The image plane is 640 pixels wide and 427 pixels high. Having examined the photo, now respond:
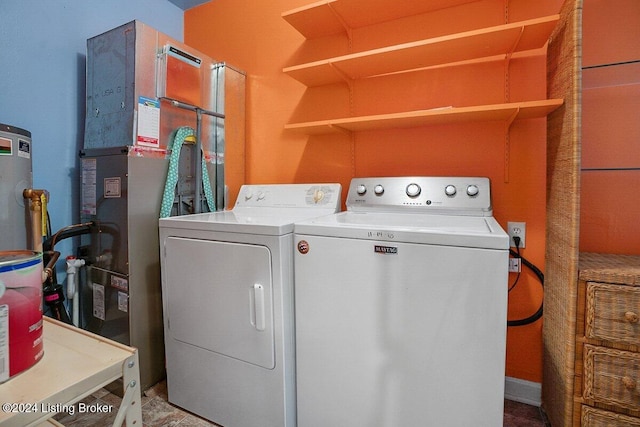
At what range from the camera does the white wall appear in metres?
1.71

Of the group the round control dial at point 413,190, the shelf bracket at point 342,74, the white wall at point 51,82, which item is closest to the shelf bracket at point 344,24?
the shelf bracket at point 342,74

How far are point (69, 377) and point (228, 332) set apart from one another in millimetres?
815

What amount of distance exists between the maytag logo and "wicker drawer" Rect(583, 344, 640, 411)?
0.80 meters

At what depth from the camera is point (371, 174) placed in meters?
2.05

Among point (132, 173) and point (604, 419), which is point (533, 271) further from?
point (132, 173)

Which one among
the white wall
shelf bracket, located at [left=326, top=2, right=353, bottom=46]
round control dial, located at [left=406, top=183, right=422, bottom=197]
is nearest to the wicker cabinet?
round control dial, located at [left=406, top=183, right=422, bottom=197]

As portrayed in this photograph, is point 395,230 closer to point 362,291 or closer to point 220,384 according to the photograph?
point 362,291

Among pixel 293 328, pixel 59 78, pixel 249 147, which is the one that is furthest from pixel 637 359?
pixel 59 78

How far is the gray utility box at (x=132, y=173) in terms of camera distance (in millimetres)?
1696

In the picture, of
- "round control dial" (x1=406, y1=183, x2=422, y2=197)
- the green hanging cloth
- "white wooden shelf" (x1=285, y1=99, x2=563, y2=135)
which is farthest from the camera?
the green hanging cloth

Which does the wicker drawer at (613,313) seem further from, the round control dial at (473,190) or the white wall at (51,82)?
the white wall at (51,82)

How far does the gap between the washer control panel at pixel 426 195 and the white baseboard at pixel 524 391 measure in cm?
93

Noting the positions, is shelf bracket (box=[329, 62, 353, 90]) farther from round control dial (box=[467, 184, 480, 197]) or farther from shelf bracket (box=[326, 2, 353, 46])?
round control dial (box=[467, 184, 480, 197])

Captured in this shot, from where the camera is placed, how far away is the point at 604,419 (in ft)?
3.89
